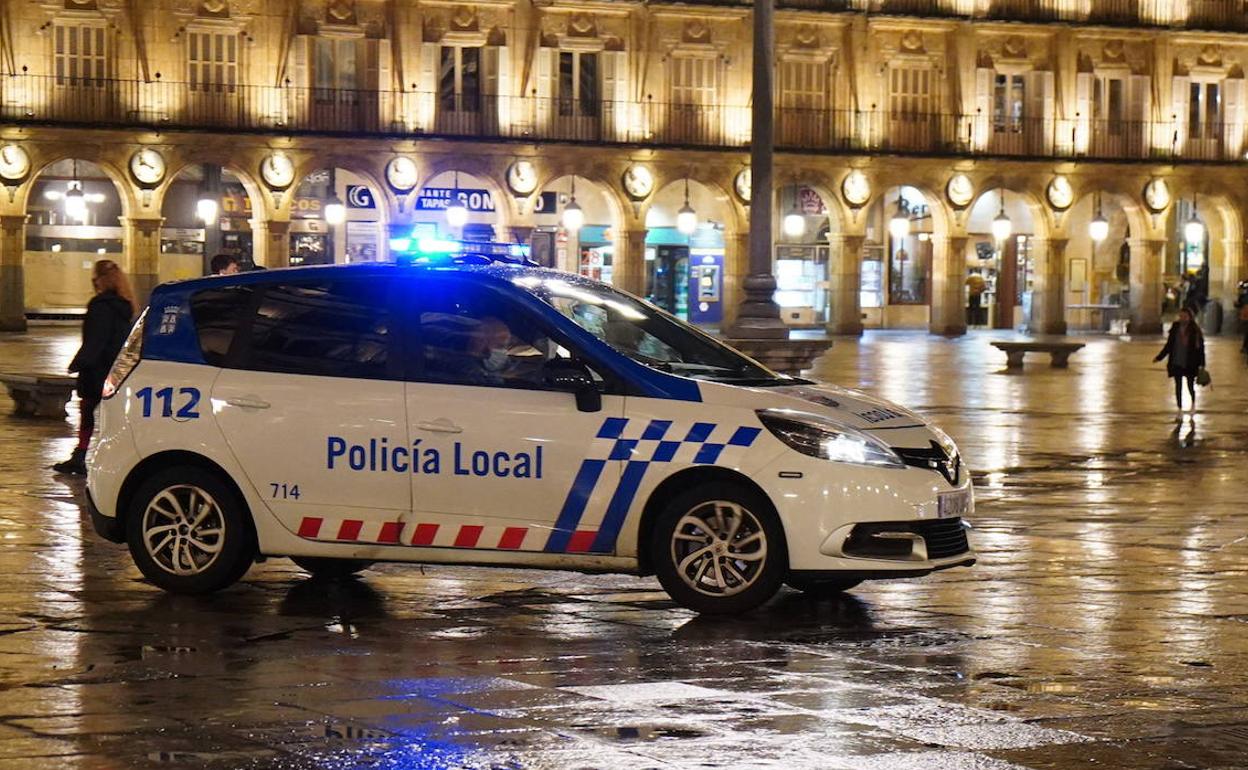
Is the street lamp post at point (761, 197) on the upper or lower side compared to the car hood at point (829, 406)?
upper

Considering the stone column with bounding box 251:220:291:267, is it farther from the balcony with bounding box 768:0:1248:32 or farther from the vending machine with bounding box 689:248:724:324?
the balcony with bounding box 768:0:1248:32

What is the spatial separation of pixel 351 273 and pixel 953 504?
9.95ft

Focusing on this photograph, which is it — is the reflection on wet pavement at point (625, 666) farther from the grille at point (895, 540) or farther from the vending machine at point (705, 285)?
the vending machine at point (705, 285)

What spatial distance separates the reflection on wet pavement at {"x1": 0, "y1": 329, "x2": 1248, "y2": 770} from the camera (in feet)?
22.0

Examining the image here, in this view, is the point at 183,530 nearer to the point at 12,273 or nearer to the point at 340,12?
the point at 12,273

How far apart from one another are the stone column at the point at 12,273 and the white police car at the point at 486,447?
3784 centimetres

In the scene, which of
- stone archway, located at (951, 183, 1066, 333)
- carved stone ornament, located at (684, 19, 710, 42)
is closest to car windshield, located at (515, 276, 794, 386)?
carved stone ornament, located at (684, 19, 710, 42)

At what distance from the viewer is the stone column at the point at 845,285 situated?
5228cm

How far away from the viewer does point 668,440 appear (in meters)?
9.30

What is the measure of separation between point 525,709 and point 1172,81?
50.7 m

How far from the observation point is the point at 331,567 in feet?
35.1

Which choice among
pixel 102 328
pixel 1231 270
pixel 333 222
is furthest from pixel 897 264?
pixel 102 328

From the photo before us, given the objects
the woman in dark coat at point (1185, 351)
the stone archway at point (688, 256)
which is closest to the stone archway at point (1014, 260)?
the stone archway at point (688, 256)

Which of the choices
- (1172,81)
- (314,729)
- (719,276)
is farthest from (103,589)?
(1172,81)
